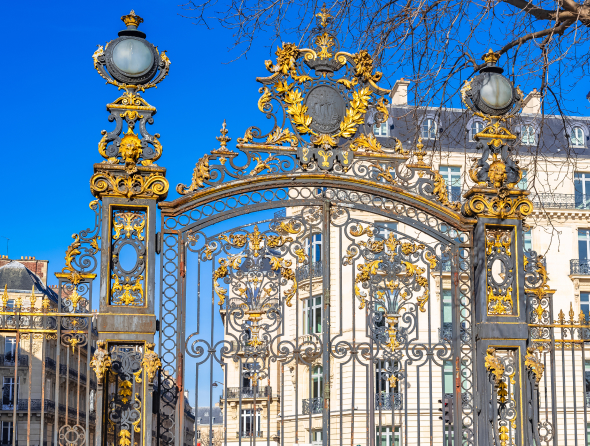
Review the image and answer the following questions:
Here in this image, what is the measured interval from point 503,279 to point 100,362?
12.3 feet

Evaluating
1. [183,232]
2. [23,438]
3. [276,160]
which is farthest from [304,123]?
[23,438]

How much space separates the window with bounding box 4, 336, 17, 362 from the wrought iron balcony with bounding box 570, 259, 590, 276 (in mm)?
18524

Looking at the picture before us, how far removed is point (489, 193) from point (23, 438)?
88.8 ft

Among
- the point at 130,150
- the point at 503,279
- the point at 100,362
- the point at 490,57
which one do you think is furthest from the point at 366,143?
the point at 100,362

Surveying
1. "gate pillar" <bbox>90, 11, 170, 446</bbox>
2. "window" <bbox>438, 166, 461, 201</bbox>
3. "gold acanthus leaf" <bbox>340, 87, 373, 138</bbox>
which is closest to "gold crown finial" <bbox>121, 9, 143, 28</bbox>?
"gate pillar" <bbox>90, 11, 170, 446</bbox>

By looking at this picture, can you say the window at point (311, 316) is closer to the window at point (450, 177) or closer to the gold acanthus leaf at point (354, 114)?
the gold acanthus leaf at point (354, 114)

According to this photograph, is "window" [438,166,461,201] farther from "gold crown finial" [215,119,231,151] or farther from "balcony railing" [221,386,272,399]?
"gold crown finial" [215,119,231,151]

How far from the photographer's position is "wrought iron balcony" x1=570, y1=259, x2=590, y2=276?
27475 mm

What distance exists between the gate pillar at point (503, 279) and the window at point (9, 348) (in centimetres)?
2246

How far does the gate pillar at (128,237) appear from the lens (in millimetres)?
7086

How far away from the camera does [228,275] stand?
25.1 ft

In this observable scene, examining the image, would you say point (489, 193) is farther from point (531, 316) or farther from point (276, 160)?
point (276, 160)

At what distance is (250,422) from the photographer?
395 inches

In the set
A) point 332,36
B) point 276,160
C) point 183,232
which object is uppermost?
point 332,36
